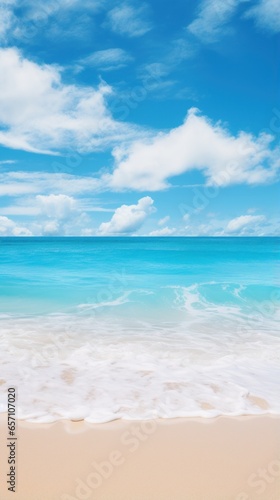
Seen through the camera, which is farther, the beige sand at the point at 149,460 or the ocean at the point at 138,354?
the ocean at the point at 138,354

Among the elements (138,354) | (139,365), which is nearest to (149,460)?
(139,365)

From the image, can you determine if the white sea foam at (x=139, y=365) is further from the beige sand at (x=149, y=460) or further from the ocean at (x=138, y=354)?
the beige sand at (x=149, y=460)

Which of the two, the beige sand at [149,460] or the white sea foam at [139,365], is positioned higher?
the white sea foam at [139,365]

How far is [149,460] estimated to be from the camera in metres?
2.93

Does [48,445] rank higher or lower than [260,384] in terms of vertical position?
lower

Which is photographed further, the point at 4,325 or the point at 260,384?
the point at 4,325

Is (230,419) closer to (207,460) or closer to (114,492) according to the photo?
(207,460)

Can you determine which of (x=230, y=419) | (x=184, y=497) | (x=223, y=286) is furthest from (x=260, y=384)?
(x=223, y=286)

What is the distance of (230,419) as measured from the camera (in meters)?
3.62

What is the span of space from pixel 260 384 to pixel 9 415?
310 cm

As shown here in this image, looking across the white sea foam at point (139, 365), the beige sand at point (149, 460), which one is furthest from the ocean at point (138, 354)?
the beige sand at point (149, 460)

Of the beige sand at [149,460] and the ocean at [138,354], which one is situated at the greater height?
the ocean at [138,354]

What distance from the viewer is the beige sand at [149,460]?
2.60m

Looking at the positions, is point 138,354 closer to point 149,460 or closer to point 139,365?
point 139,365
